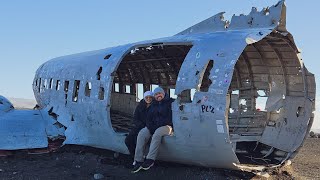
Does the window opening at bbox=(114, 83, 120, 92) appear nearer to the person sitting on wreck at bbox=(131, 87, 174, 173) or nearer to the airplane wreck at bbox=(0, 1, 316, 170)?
the airplane wreck at bbox=(0, 1, 316, 170)

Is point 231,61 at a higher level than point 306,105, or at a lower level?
higher

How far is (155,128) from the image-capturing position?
458 inches

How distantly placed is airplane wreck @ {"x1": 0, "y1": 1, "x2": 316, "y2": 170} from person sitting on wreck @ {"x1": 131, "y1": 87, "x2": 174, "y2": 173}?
11.7 inches

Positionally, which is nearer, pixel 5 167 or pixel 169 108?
pixel 169 108

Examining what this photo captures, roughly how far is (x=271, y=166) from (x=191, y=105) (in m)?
3.22

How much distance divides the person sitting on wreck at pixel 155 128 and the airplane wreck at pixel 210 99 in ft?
0.97

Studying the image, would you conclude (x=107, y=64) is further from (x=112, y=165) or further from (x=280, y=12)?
(x=280, y=12)

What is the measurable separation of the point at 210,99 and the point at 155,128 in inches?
90.0

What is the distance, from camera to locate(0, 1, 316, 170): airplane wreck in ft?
33.5

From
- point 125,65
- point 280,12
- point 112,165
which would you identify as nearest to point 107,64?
point 112,165

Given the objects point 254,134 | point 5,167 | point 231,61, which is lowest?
point 5,167

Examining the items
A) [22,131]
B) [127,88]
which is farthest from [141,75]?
[22,131]

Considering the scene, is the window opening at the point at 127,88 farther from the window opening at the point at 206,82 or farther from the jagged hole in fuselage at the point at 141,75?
the window opening at the point at 206,82

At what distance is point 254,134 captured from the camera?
1380 centimetres
